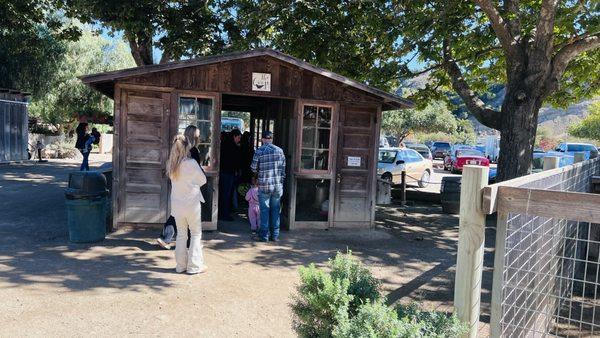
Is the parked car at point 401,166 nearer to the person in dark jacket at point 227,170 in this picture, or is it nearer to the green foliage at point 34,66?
the person in dark jacket at point 227,170

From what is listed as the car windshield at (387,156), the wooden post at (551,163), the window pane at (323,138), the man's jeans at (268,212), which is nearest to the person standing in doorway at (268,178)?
the man's jeans at (268,212)

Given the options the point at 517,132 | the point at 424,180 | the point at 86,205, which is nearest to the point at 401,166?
the point at 424,180

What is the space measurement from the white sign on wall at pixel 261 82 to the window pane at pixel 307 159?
142cm

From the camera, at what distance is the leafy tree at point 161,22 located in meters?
14.0

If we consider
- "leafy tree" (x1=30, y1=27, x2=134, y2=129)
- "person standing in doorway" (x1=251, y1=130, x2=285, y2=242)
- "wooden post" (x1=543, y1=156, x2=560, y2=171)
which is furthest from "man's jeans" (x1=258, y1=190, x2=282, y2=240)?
"leafy tree" (x1=30, y1=27, x2=134, y2=129)

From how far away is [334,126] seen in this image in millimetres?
9812

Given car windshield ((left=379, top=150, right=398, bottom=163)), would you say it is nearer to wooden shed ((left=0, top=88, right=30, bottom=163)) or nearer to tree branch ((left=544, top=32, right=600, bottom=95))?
tree branch ((left=544, top=32, right=600, bottom=95))

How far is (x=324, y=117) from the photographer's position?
9.84 metres

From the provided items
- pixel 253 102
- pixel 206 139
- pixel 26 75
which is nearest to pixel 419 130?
pixel 26 75

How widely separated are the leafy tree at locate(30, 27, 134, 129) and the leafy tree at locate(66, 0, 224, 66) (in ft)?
41.2

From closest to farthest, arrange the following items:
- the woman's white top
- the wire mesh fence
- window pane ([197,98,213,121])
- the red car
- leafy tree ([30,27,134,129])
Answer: the wire mesh fence → the woman's white top → window pane ([197,98,213,121]) → leafy tree ([30,27,134,129]) → the red car

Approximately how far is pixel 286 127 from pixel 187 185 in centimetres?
454

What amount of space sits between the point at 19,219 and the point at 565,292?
9.36 m

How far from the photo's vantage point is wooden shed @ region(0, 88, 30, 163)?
21281 mm
